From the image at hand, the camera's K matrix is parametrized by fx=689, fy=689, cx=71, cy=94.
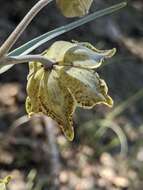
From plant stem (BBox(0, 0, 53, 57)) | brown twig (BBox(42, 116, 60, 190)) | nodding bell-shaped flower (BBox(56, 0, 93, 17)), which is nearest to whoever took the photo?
plant stem (BBox(0, 0, 53, 57))

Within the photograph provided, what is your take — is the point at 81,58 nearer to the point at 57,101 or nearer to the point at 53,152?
the point at 57,101

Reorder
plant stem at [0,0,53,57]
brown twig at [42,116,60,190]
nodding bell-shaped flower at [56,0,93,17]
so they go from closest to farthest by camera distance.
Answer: plant stem at [0,0,53,57], nodding bell-shaped flower at [56,0,93,17], brown twig at [42,116,60,190]

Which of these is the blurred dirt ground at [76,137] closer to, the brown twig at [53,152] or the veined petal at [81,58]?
the brown twig at [53,152]

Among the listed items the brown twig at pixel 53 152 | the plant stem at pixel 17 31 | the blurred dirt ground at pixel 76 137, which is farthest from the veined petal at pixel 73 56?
the brown twig at pixel 53 152

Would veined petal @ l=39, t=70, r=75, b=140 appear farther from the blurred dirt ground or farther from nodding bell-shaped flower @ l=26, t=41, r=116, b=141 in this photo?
the blurred dirt ground

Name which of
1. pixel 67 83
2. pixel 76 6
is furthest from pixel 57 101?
pixel 76 6

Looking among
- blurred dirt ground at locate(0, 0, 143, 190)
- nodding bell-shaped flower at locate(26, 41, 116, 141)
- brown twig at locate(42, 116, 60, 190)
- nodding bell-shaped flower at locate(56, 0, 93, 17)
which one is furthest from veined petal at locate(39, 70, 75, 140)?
brown twig at locate(42, 116, 60, 190)
